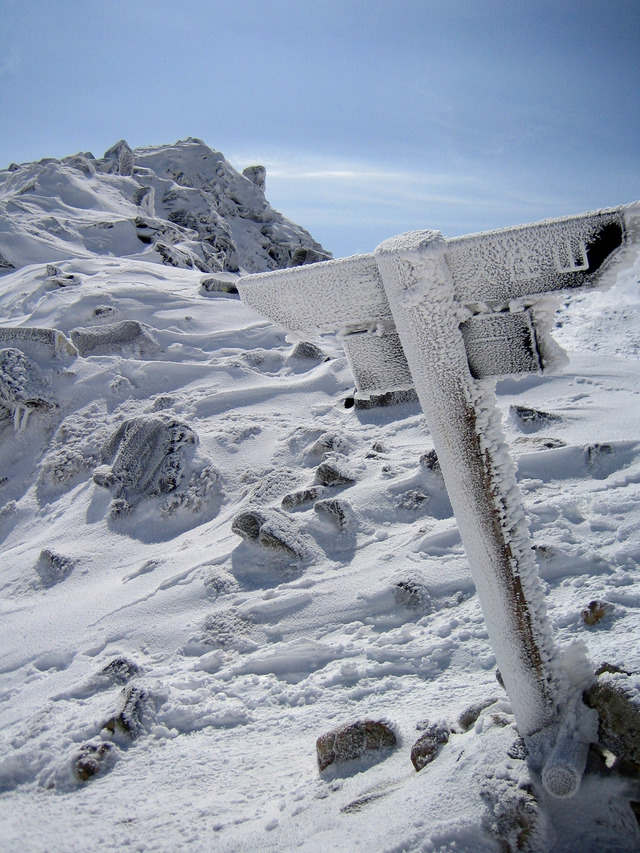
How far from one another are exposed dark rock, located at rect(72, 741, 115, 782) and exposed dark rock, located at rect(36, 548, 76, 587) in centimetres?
194

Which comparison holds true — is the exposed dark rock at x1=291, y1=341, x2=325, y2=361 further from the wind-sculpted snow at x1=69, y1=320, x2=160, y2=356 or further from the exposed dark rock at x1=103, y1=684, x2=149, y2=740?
the exposed dark rock at x1=103, y1=684, x2=149, y2=740

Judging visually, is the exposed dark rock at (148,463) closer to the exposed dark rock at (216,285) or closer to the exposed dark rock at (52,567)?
the exposed dark rock at (52,567)

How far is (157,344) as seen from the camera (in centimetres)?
714

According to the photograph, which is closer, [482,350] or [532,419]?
[482,350]

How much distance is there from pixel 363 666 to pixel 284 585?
2.58 ft

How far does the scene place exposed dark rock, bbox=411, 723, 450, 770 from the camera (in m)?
1.89

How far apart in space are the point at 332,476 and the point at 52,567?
217 cm

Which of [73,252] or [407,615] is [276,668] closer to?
[407,615]

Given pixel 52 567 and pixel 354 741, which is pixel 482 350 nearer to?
pixel 354 741

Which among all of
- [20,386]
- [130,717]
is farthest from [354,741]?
[20,386]

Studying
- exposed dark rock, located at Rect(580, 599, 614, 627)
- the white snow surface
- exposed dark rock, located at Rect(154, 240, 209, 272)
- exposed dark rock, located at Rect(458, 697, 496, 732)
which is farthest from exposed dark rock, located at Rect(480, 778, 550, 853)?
exposed dark rock, located at Rect(154, 240, 209, 272)

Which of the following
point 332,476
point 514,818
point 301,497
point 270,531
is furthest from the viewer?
point 332,476

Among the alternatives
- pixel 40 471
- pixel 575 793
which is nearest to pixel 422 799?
pixel 575 793

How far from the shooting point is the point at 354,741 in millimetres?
2105
